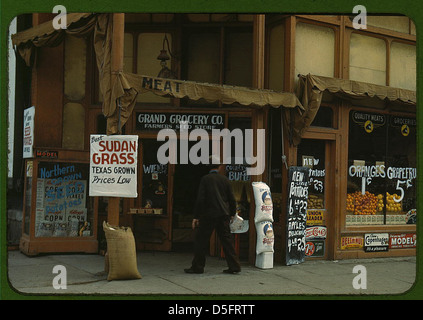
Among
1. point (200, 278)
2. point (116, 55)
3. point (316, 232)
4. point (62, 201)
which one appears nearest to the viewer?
point (116, 55)

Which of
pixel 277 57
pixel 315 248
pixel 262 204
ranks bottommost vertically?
pixel 315 248

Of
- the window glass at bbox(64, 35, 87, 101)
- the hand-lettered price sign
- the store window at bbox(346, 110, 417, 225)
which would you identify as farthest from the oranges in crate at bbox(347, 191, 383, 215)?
the window glass at bbox(64, 35, 87, 101)

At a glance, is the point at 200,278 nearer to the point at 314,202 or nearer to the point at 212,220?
the point at 212,220

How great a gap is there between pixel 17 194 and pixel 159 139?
2874 millimetres

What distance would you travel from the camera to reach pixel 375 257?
9.79 meters

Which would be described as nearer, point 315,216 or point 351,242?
point 315,216

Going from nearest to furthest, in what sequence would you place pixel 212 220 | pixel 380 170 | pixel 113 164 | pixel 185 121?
pixel 113 164 → pixel 212 220 → pixel 185 121 → pixel 380 170

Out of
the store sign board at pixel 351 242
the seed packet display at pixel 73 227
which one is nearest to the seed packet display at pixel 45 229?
the seed packet display at pixel 73 227

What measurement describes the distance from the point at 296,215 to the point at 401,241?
2.70m

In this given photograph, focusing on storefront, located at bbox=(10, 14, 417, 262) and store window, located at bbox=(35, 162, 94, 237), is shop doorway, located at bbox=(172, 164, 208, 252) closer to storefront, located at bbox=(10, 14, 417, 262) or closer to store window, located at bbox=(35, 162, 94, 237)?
storefront, located at bbox=(10, 14, 417, 262)

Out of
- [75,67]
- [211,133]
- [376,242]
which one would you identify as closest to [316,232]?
[376,242]

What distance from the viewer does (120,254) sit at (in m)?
6.86

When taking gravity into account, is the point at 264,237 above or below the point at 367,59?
below

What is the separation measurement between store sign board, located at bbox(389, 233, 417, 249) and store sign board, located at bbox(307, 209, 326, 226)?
1.65 meters
